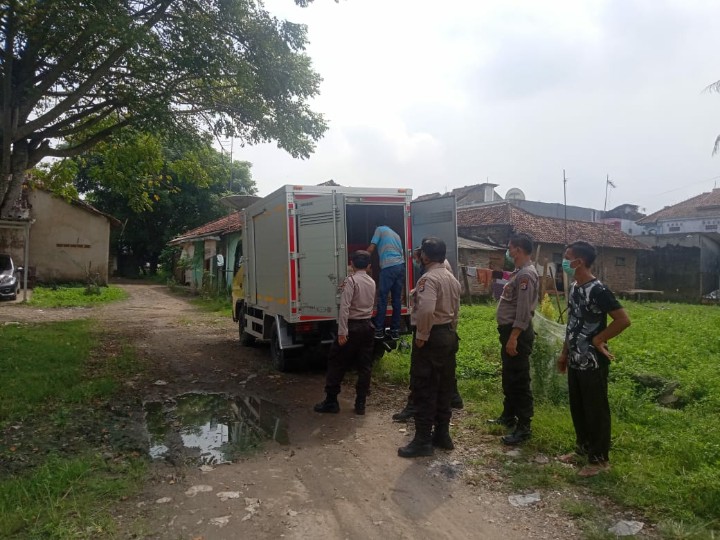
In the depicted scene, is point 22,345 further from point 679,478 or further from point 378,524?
point 679,478

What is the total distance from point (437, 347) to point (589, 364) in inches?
48.5

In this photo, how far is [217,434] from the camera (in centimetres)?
528

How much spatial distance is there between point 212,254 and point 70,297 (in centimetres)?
609

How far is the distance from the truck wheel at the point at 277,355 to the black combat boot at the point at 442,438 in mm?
3507

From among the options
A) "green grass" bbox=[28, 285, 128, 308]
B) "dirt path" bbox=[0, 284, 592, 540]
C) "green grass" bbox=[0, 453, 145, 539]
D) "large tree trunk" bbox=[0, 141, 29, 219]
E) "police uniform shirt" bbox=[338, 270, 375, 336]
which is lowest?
"dirt path" bbox=[0, 284, 592, 540]

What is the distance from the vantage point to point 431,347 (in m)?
4.66

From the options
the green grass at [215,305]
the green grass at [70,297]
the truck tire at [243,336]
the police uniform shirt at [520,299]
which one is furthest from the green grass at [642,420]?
the green grass at [70,297]

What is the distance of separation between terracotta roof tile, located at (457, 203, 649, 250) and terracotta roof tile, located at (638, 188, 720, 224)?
11.4 m

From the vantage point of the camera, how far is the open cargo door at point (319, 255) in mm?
7090

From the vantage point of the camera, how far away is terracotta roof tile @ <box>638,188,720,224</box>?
37188 mm

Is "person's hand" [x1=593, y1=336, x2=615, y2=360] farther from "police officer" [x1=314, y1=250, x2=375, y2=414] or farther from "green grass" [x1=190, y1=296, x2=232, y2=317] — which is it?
"green grass" [x1=190, y1=296, x2=232, y2=317]

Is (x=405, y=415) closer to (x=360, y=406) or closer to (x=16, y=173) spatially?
(x=360, y=406)

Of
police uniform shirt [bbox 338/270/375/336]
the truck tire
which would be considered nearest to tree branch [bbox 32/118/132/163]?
the truck tire

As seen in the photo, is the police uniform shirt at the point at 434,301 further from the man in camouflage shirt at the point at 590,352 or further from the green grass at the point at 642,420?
the green grass at the point at 642,420
